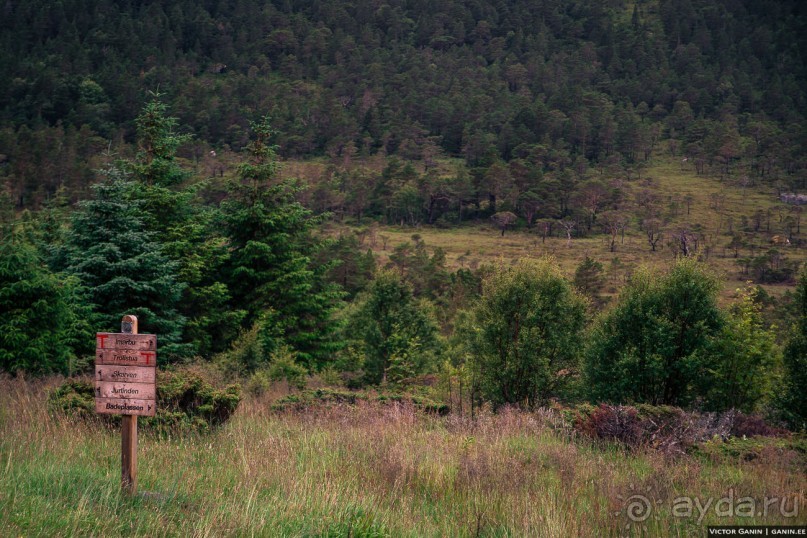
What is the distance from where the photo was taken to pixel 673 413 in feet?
33.2

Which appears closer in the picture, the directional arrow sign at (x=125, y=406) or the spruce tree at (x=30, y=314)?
the directional arrow sign at (x=125, y=406)

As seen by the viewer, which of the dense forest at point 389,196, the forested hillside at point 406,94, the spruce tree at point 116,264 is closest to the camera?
the spruce tree at point 116,264

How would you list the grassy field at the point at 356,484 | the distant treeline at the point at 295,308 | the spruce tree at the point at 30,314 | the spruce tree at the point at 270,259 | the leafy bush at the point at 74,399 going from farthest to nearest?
the spruce tree at the point at 270,259 < the distant treeline at the point at 295,308 < the spruce tree at the point at 30,314 < the leafy bush at the point at 74,399 < the grassy field at the point at 356,484

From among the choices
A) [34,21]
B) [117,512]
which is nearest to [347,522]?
[117,512]

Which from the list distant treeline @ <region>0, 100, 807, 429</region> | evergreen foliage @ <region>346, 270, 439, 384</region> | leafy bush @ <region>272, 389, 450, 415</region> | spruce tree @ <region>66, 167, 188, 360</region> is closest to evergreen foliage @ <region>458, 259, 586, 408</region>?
distant treeline @ <region>0, 100, 807, 429</region>

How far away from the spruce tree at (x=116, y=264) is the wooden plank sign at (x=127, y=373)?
34.8 feet

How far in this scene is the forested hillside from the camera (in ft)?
336

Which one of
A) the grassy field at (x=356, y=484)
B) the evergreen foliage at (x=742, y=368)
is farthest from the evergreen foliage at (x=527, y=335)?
the grassy field at (x=356, y=484)

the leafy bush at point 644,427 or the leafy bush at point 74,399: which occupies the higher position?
the leafy bush at point 74,399

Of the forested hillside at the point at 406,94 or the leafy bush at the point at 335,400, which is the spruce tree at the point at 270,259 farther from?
the forested hillside at the point at 406,94

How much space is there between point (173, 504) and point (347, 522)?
152 centimetres

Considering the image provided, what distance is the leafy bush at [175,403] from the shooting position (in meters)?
7.93

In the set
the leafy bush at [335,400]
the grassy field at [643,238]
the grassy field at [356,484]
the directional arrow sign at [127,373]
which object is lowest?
the leafy bush at [335,400]

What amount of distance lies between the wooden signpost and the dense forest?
8.52 metres
